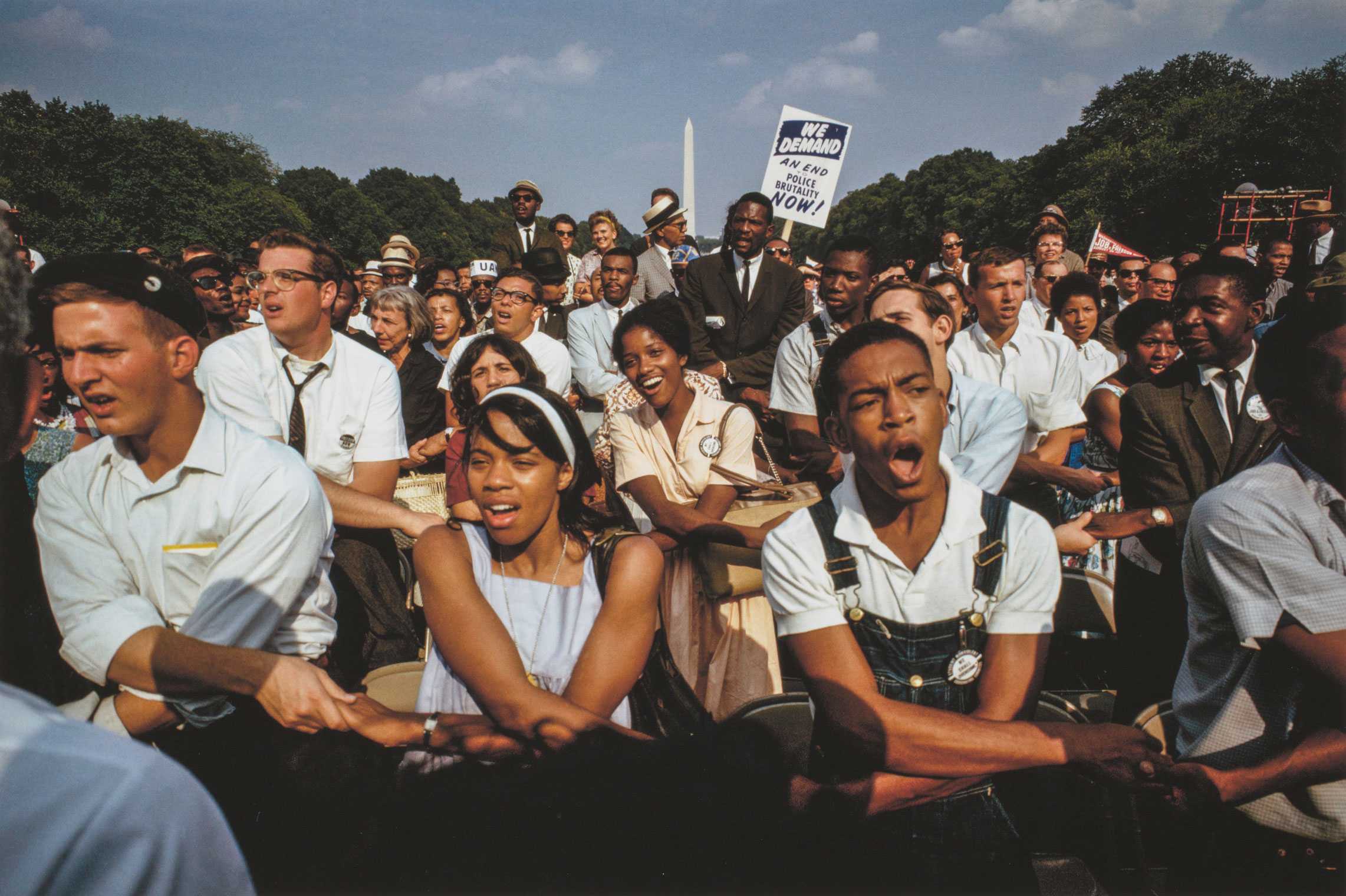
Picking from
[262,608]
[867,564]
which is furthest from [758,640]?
[262,608]

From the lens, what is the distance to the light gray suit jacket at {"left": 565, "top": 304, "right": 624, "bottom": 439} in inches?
276

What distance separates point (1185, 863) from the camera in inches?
79.6

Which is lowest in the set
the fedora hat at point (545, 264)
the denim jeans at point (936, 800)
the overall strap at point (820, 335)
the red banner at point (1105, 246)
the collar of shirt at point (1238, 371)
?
the denim jeans at point (936, 800)

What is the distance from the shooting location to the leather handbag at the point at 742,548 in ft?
11.8

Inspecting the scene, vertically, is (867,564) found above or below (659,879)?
above

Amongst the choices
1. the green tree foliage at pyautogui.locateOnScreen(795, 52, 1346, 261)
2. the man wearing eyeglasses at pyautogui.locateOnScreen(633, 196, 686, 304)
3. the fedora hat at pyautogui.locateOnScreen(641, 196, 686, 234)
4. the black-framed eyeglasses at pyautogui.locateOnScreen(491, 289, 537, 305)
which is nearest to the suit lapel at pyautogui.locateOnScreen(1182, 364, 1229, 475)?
the black-framed eyeglasses at pyautogui.locateOnScreen(491, 289, 537, 305)

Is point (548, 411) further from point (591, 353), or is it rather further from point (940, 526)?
point (591, 353)

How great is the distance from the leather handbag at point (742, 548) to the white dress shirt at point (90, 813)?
2.88 m

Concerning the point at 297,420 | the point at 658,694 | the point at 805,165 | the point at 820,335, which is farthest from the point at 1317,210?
the point at 297,420

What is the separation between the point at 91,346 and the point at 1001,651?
105 inches

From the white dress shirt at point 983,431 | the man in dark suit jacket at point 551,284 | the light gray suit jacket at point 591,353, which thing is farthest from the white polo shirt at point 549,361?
the white dress shirt at point 983,431

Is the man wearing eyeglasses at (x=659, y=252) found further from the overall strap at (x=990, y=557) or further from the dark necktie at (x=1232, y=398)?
the overall strap at (x=990, y=557)

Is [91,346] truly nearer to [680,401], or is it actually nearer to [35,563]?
[35,563]

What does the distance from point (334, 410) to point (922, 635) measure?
126 inches
